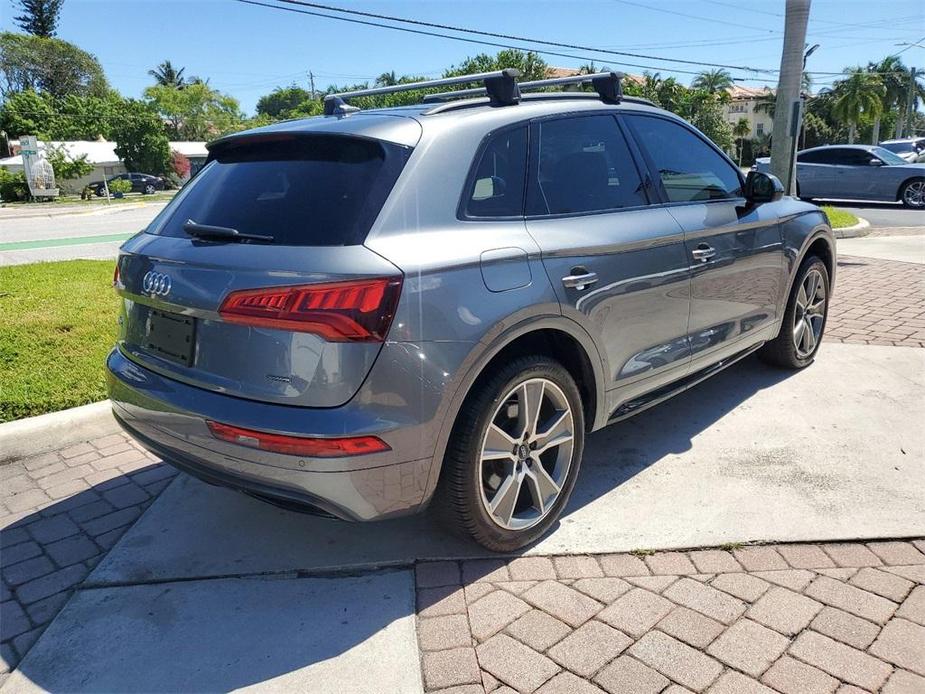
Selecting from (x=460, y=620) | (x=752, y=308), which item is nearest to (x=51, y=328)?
(x=460, y=620)

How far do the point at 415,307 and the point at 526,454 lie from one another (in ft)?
2.98

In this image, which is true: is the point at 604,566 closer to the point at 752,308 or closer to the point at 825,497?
the point at 825,497

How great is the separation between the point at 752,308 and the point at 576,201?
1733mm

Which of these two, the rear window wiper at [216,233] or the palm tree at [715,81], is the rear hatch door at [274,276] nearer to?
the rear window wiper at [216,233]

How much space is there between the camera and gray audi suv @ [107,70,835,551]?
7.90 ft

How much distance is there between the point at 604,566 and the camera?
116 inches

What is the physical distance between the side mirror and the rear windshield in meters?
2.57

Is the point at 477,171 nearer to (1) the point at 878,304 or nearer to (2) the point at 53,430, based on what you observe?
(2) the point at 53,430

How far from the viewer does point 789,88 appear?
34.0ft

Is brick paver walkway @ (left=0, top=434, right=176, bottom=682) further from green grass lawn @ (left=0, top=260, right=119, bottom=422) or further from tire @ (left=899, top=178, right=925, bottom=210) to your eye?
tire @ (left=899, top=178, right=925, bottom=210)

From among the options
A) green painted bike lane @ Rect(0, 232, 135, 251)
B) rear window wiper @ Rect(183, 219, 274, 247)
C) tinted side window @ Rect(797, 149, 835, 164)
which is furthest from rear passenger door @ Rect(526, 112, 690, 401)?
tinted side window @ Rect(797, 149, 835, 164)

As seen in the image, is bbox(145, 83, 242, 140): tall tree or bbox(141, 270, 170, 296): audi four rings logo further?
bbox(145, 83, 242, 140): tall tree

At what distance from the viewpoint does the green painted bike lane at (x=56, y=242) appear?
1385 centimetres

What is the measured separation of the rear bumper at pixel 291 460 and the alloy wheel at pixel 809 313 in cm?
355
